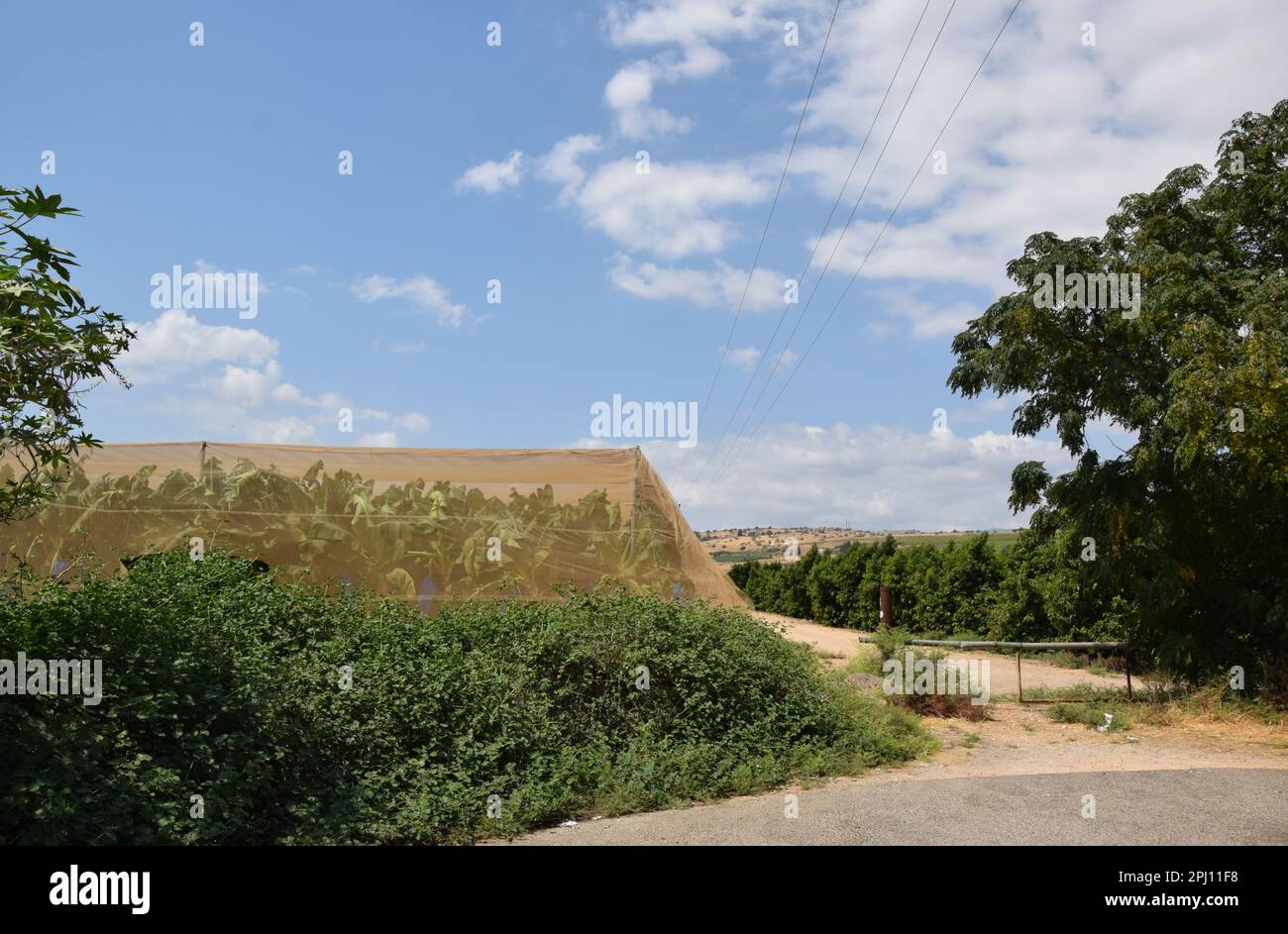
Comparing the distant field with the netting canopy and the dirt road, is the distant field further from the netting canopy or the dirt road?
the dirt road

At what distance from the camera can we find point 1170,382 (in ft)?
37.4

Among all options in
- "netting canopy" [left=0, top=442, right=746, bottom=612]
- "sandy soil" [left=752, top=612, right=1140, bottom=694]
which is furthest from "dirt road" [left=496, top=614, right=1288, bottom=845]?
"netting canopy" [left=0, top=442, right=746, bottom=612]

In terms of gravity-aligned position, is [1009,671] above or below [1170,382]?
below

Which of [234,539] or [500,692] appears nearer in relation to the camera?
[500,692]

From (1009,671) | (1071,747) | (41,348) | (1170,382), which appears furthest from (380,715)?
(1009,671)

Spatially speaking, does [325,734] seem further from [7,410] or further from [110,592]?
[7,410]

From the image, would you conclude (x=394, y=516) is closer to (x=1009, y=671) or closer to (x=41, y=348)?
(x=41, y=348)

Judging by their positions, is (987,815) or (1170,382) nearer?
(987,815)

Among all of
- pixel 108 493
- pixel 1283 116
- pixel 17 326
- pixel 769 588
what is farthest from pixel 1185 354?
pixel 769 588

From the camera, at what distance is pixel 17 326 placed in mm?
4801

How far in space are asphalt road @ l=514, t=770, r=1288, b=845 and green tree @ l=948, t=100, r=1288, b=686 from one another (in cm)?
435

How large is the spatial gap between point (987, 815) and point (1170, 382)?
6645 mm

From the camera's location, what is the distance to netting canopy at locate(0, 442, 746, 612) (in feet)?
42.6

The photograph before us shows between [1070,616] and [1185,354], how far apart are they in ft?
33.1
